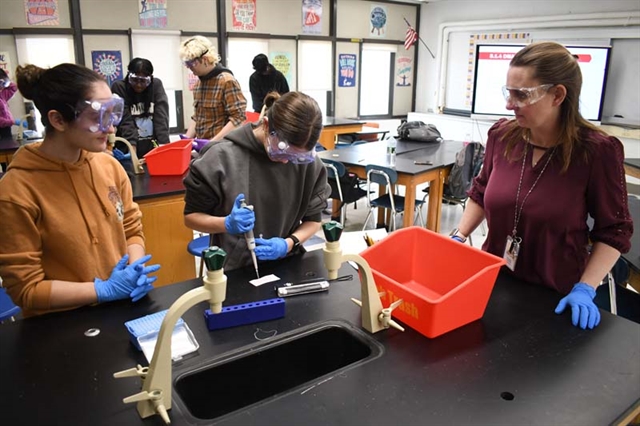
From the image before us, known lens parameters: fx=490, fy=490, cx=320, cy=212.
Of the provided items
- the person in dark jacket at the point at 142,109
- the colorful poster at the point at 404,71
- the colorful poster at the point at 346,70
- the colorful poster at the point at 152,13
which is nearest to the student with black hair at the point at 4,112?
the colorful poster at the point at 152,13

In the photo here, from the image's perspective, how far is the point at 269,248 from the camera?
159 centimetres

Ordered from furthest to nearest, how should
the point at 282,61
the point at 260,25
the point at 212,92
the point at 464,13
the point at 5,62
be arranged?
the point at 464,13 → the point at 282,61 → the point at 260,25 → the point at 5,62 → the point at 212,92

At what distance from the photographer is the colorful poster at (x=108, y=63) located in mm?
5820

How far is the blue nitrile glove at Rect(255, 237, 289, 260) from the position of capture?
1590 mm

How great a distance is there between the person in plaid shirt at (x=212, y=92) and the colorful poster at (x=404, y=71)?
5.65 m

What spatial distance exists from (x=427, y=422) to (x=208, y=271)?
0.52m

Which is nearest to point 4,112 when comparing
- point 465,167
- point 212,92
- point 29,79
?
point 212,92

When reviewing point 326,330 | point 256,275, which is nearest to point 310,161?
point 256,275

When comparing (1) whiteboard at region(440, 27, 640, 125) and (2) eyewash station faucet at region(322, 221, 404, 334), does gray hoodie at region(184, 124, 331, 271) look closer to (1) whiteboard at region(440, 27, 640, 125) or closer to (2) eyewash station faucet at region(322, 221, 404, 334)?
(2) eyewash station faucet at region(322, 221, 404, 334)

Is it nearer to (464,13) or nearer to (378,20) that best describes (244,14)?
(378,20)

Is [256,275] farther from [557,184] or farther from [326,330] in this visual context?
[557,184]

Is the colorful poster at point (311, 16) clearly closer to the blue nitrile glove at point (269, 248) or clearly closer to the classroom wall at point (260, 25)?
the classroom wall at point (260, 25)

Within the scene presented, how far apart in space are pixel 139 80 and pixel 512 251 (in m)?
2.75

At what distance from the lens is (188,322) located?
130 centimetres
